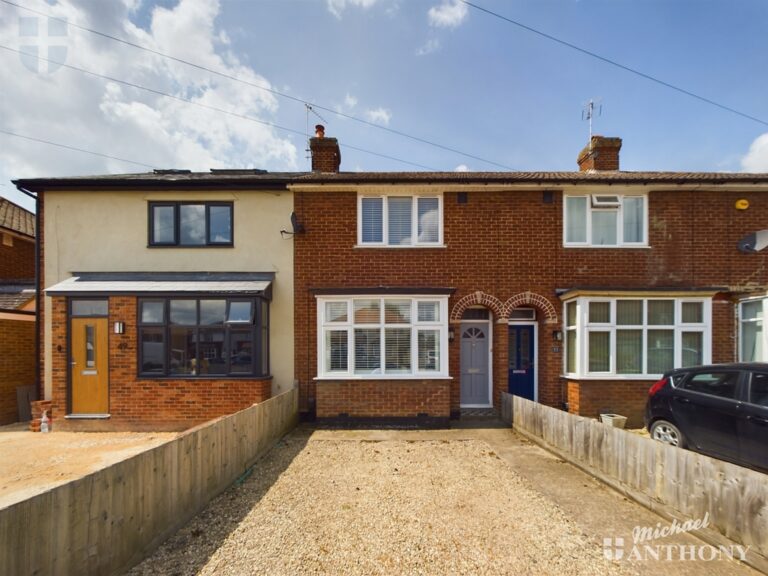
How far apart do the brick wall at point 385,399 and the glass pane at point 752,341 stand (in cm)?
670

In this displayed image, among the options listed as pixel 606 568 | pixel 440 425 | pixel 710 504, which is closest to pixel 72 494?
pixel 606 568

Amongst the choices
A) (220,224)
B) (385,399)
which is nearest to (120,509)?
→ (385,399)

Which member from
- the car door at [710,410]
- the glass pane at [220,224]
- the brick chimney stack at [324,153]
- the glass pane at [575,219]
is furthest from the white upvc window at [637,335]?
the glass pane at [220,224]

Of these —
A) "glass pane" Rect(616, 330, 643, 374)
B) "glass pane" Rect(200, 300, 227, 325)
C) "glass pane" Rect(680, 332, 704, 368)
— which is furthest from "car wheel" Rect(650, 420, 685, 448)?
"glass pane" Rect(200, 300, 227, 325)

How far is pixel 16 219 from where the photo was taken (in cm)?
1292

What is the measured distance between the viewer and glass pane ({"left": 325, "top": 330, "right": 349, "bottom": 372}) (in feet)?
26.1

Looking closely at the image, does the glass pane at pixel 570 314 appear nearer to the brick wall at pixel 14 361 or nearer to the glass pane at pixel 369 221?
the glass pane at pixel 369 221

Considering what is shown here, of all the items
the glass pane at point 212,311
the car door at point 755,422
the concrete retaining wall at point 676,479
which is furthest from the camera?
the glass pane at point 212,311

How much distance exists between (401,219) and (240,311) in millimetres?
4267

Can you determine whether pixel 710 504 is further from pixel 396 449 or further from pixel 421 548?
pixel 396 449

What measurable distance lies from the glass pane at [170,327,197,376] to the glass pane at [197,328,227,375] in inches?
6.8

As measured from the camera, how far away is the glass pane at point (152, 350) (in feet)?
25.5

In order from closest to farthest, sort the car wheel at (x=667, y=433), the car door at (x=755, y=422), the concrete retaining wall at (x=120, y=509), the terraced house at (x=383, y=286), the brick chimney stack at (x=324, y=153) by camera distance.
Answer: the concrete retaining wall at (x=120, y=509), the car door at (x=755, y=422), the car wheel at (x=667, y=433), the terraced house at (x=383, y=286), the brick chimney stack at (x=324, y=153)

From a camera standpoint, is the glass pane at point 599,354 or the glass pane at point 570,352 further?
the glass pane at point 570,352
